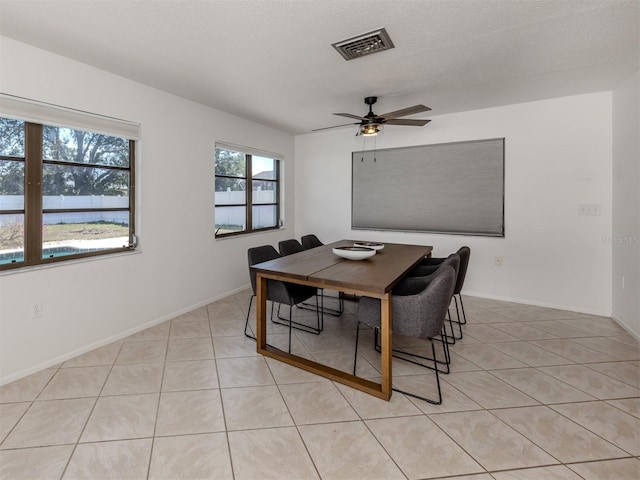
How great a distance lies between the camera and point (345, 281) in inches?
87.4

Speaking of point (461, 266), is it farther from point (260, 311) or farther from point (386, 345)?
point (260, 311)

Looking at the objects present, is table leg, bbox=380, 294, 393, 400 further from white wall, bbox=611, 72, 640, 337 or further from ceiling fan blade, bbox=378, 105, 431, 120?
white wall, bbox=611, 72, 640, 337

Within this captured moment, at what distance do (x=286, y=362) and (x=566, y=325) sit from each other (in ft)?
9.70

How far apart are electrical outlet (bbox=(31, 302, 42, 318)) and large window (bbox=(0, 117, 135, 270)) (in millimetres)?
321

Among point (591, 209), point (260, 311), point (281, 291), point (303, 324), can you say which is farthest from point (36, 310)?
point (591, 209)

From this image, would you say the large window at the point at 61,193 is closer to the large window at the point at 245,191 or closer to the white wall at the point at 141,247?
the white wall at the point at 141,247

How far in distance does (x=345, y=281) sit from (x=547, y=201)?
10.3 ft

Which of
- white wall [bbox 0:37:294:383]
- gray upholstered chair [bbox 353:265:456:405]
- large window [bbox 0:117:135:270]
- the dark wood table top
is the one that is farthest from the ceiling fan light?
large window [bbox 0:117:135:270]

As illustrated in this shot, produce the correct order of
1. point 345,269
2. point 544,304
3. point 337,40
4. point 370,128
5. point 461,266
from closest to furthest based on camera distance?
point 337,40 < point 345,269 < point 461,266 < point 370,128 < point 544,304

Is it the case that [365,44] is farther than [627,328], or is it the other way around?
[627,328]

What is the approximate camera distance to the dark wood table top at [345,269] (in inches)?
86.7

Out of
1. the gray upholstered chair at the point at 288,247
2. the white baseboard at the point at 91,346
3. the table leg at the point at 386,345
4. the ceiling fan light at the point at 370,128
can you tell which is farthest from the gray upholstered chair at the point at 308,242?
the table leg at the point at 386,345

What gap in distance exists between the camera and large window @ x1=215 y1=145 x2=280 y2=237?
14.4 ft

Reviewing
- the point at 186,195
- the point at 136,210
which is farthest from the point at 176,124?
the point at 136,210
